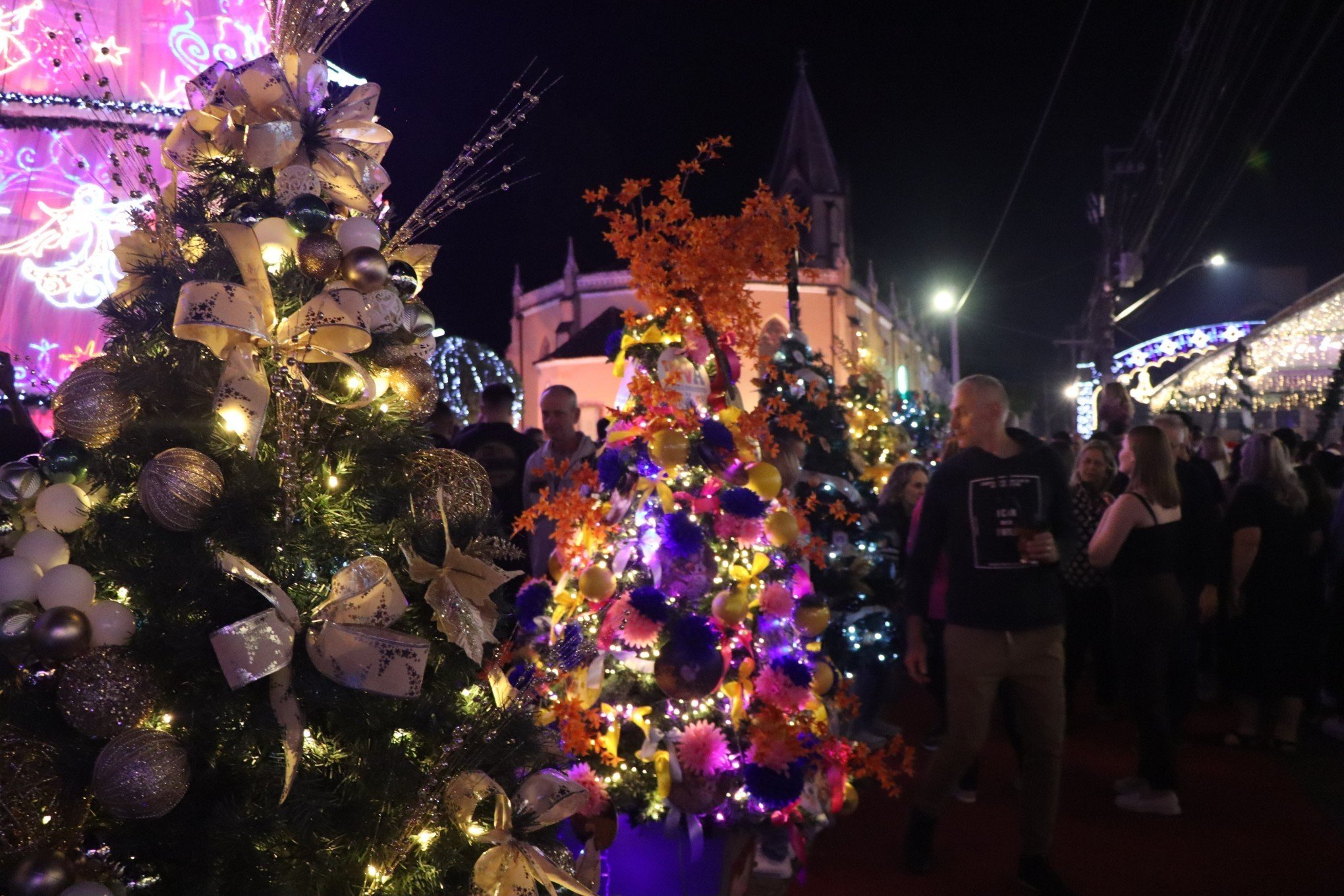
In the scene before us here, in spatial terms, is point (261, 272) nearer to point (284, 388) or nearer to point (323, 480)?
point (284, 388)

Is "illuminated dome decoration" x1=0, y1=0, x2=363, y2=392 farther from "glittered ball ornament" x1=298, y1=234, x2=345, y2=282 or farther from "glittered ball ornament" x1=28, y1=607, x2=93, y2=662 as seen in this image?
"glittered ball ornament" x1=28, y1=607, x2=93, y2=662

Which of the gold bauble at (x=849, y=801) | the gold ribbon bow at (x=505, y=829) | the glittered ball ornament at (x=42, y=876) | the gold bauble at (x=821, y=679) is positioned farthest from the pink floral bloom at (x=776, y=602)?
the glittered ball ornament at (x=42, y=876)

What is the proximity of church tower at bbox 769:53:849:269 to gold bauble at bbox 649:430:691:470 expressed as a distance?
38.5m

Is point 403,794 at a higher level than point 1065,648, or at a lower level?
higher

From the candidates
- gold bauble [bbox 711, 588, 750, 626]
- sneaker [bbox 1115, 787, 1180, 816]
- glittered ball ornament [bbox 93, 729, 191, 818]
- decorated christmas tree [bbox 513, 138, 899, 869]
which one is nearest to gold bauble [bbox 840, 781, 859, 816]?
decorated christmas tree [bbox 513, 138, 899, 869]

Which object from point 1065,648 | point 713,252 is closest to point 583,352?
point 1065,648

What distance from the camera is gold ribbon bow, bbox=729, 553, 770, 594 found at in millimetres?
3887

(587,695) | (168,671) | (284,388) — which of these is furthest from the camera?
(587,695)

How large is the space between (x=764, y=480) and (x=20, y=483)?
2.59 metres

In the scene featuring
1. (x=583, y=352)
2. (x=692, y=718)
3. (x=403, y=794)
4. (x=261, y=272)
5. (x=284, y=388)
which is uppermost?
(x=583, y=352)

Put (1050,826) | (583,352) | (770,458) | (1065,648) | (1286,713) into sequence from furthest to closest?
(583,352) → (1065,648) → (1286,713) → (770,458) → (1050,826)

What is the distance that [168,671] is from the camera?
178 cm

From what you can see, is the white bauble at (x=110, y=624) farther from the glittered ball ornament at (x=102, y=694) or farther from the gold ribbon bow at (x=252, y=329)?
the gold ribbon bow at (x=252, y=329)

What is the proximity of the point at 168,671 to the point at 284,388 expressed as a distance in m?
0.58
